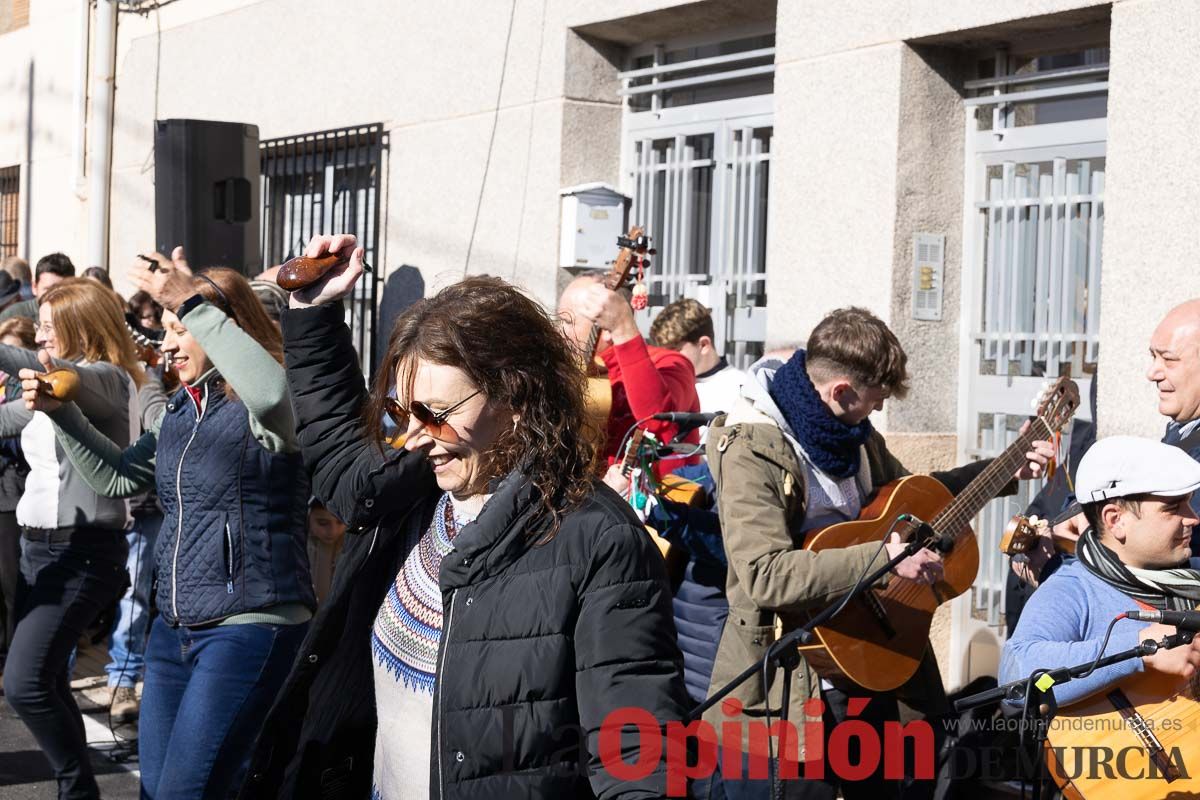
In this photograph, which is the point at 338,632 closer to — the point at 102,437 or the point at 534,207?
the point at 102,437

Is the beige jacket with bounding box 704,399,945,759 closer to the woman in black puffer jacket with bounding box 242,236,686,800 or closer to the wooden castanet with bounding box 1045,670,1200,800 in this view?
the wooden castanet with bounding box 1045,670,1200,800

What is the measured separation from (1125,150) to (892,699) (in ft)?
8.59

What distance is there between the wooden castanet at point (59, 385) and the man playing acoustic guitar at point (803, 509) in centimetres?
216

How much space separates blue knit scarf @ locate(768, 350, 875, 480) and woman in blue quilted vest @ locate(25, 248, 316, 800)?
139 cm

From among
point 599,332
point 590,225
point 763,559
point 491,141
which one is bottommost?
point 763,559

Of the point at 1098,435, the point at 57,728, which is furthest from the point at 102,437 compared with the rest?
the point at 1098,435

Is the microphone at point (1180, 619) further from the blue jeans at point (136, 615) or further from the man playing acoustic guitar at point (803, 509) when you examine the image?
the blue jeans at point (136, 615)

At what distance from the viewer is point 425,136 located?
382 inches

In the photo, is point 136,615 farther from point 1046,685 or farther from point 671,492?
point 1046,685

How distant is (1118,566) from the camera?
3.42m

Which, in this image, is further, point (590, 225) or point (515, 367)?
point (590, 225)

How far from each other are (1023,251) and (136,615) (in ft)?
15.0

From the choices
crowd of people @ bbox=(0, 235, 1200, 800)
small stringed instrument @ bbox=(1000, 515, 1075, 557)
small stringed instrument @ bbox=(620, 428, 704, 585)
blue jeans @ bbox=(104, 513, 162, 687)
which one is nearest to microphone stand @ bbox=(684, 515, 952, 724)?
crowd of people @ bbox=(0, 235, 1200, 800)

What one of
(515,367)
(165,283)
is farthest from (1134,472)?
(165,283)
